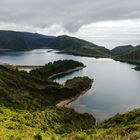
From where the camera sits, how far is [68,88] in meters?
129

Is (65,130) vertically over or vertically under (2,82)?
under

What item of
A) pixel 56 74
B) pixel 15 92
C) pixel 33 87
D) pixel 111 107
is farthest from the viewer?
pixel 56 74

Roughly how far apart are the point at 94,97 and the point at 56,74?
74.1 m

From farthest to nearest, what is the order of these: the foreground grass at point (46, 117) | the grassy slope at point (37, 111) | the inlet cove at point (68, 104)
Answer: the inlet cove at point (68, 104), the grassy slope at point (37, 111), the foreground grass at point (46, 117)

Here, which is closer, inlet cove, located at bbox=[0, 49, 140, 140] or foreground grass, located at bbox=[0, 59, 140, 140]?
foreground grass, located at bbox=[0, 59, 140, 140]

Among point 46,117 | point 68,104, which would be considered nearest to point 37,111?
point 46,117

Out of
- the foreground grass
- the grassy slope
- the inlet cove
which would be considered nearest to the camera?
the foreground grass

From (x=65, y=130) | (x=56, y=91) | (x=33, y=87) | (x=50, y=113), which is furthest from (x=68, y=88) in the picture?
(x=65, y=130)

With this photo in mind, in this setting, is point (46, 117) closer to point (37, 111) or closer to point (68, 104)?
point (37, 111)

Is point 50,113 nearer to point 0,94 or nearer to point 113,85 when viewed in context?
point 0,94

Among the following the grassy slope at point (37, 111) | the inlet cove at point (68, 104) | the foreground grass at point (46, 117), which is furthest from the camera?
the inlet cove at point (68, 104)

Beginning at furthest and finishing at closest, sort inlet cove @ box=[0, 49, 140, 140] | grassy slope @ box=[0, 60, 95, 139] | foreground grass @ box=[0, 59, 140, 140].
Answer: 1. inlet cove @ box=[0, 49, 140, 140]
2. grassy slope @ box=[0, 60, 95, 139]
3. foreground grass @ box=[0, 59, 140, 140]

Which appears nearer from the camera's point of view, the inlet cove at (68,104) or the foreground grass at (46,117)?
the foreground grass at (46,117)

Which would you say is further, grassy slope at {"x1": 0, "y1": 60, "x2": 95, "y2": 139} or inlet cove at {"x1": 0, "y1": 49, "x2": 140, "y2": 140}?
inlet cove at {"x1": 0, "y1": 49, "x2": 140, "y2": 140}
